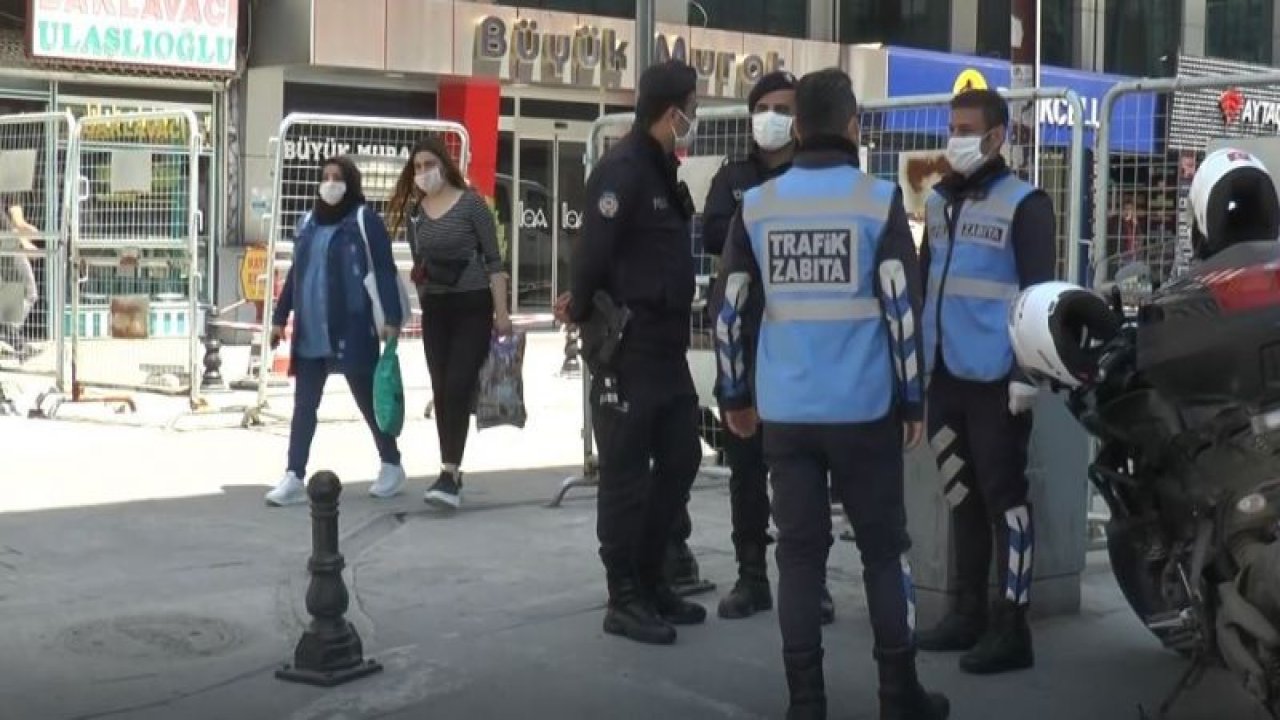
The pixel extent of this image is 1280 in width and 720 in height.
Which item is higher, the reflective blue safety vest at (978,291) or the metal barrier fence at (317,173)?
the metal barrier fence at (317,173)

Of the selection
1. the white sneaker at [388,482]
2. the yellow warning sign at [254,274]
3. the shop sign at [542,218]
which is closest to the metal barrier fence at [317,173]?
the yellow warning sign at [254,274]

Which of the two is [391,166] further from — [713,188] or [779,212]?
[779,212]

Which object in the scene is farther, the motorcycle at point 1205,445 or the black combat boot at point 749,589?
the black combat boot at point 749,589

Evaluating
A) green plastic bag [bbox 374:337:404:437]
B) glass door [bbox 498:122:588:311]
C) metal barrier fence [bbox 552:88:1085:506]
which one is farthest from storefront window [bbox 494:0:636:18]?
green plastic bag [bbox 374:337:404:437]

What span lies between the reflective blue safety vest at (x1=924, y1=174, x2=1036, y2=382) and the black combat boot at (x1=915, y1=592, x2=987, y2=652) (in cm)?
86

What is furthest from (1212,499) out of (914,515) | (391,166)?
(391,166)

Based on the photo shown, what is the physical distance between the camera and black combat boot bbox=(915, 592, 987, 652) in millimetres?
6445

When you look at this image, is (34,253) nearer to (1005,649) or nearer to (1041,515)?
(1041,515)

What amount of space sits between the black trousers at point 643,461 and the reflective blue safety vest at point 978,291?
38.5 inches

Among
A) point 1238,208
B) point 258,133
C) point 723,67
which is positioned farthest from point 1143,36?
point 1238,208

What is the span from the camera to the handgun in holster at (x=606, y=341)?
254 inches

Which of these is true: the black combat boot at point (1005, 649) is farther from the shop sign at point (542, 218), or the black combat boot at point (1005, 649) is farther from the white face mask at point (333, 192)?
the shop sign at point (542, 218)

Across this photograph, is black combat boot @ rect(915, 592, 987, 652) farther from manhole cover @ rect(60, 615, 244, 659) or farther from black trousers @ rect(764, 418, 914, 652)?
manhole cover @ rect(60, 615, 244, 659)

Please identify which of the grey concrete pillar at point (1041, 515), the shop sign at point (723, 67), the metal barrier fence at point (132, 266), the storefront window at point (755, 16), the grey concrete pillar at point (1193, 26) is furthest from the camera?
the grey concrete pillar at point (1193, 26)
